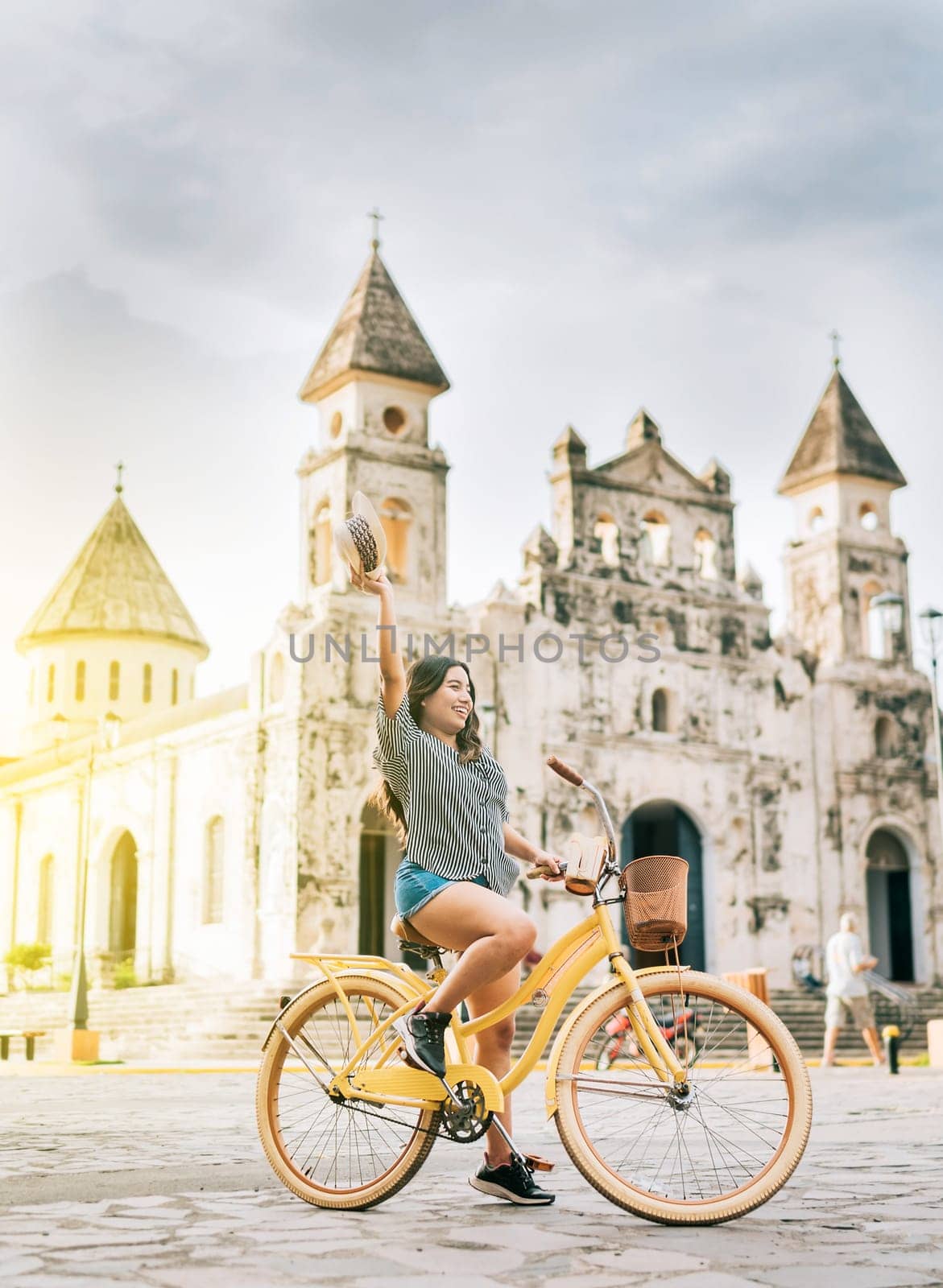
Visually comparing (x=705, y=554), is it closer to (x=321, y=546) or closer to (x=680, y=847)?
(x=680, y=847)

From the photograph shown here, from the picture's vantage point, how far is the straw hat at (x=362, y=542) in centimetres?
521

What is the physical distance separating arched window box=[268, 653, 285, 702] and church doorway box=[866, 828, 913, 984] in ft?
47.0

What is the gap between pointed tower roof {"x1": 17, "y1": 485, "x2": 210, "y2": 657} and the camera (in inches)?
1753

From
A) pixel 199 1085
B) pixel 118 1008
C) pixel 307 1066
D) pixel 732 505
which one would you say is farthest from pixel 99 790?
pixel 307 1066

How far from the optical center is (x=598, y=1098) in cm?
477

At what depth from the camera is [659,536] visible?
110 feet

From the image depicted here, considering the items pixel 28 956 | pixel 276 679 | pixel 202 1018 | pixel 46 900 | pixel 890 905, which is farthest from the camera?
pixel 46 900

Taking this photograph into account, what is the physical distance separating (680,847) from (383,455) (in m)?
10.2

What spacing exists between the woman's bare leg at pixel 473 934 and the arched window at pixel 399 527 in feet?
83.8

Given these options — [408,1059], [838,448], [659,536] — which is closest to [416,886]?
[408,1059]

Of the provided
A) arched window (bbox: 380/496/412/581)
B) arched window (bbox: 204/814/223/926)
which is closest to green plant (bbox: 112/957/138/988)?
arched window (bbox: 204/814/223/926)

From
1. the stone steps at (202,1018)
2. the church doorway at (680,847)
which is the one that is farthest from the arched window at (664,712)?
the stone steps at (202,1018)

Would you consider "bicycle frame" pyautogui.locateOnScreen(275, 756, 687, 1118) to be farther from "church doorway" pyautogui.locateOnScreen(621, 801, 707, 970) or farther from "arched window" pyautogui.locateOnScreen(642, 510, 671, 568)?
"arched window" pyautogui.locateOnScreen(642, 510, 671, 568)

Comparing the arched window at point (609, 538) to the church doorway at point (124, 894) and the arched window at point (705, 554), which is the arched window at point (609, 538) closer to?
the arched window at point (705, 554)
